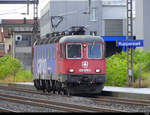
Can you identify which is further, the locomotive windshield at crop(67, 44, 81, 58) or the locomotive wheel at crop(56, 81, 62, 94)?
the locomotive wheel at crop(56, 81, 62, 94)

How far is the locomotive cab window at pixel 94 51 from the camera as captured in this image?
24797 mm

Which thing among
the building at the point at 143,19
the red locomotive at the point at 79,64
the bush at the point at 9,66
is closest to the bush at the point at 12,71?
the bush at the point at 9,66

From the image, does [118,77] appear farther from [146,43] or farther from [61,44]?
[146,43]

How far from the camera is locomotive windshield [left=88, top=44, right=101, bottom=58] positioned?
2481cm

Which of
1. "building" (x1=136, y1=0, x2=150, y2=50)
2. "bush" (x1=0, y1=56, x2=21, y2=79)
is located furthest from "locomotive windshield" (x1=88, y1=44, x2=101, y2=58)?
"bush" (x1=0, y1=56, x2=21, y2=79)

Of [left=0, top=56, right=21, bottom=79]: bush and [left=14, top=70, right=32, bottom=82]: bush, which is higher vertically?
[left=0, top=56, right=21, bottom=79]: bush

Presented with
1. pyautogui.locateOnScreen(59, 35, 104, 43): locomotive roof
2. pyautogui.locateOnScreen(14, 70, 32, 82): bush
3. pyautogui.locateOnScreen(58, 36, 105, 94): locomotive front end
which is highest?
pyautogui.locateOnScreen(59, 35, 104, 43): locomotive roof

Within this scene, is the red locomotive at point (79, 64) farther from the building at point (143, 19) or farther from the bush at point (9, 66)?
the bush at point (9, 66)

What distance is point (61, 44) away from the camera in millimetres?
24828

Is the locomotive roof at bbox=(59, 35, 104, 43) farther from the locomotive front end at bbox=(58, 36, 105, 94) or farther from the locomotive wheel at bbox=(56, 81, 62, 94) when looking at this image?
the locomotive wheel at bbox=(56, 81, 62, 94)

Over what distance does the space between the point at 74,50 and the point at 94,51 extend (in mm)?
978

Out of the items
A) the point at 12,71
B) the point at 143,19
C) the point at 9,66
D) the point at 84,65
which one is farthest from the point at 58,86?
the point at 12,71

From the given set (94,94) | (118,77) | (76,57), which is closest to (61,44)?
(76,57)

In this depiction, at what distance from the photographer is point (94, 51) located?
24.9 m
